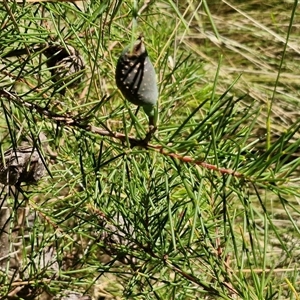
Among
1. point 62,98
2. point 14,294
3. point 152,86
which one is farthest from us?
point 14,294

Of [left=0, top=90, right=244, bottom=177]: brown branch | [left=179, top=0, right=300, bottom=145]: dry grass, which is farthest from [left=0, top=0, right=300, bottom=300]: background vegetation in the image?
[left=179, top=0, right=300, bottom=145]: dry grass

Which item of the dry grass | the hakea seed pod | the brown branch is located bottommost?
the dry grass

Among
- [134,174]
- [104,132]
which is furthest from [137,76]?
[134,174]

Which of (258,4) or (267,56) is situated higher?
(258,4)

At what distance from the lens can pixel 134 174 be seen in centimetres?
48

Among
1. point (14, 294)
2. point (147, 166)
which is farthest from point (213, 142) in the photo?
point (14, 294)

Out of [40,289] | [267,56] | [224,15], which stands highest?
[224,15]

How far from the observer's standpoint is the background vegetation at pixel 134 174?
349mm

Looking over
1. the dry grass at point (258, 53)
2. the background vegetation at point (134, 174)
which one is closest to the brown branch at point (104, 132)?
the background vegetation at point (134, 174)

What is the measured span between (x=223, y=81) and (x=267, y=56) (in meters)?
0.21

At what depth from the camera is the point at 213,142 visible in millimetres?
324

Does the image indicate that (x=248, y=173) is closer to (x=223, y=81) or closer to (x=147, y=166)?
(x=147, y=166)

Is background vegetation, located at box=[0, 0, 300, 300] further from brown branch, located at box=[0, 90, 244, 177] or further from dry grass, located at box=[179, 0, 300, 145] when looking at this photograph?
dry grass, located at box=[179, 0, 300, 145]

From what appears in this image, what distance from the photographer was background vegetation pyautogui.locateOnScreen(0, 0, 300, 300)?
1.15 feet
